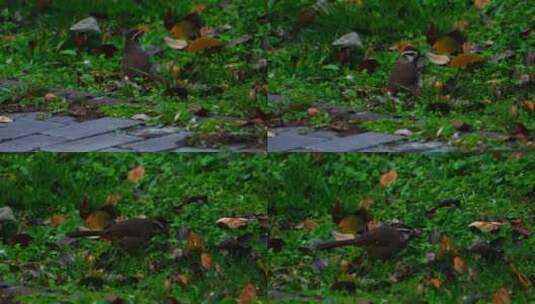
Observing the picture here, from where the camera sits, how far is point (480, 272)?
5.57m

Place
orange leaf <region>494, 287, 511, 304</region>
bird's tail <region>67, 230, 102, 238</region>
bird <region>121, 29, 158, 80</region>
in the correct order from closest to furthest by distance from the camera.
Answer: orange leaf <region>494, 287, 511, 304</region> → bird's tail <region>67, 230, 102, 238</region> → bird <region>121, 29, 158, 80</region>

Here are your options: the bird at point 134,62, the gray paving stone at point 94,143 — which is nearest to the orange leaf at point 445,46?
the bird at point 134,62

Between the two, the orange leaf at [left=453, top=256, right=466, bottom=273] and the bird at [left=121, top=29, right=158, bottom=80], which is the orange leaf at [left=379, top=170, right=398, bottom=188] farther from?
the bird at [left=121, top=29, right=158, bottom=80]

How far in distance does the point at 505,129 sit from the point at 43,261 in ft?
7.13

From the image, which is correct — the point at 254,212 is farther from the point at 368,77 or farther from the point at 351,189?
the point at 368,77

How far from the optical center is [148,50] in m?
5.98

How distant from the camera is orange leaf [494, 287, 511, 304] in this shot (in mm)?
5516

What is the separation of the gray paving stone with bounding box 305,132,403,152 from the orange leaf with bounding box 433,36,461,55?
1.57 feet

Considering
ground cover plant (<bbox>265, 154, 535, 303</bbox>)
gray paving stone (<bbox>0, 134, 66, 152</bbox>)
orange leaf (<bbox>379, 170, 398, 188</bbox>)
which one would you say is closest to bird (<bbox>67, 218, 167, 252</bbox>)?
gray paving stone (<bbox>0, 134, 66, 152</bbox>)

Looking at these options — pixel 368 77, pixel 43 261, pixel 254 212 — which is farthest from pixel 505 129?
pixel 43 261

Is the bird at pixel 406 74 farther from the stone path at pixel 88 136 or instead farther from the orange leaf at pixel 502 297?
the orange leaf at pixel 502 297

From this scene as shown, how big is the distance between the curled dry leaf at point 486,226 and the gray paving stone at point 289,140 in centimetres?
79

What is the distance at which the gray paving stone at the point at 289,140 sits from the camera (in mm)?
5797

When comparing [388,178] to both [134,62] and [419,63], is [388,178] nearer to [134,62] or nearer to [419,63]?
[419,63]
